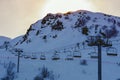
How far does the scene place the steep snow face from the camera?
387ft

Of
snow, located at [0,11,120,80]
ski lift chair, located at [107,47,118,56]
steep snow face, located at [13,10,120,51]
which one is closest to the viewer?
ski lift chair, located at [107,47,118,56]

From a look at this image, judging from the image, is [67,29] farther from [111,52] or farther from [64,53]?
[111,52]

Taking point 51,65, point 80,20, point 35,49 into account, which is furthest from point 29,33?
point 51,65

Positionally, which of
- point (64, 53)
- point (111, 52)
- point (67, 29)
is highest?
point (67, 29)

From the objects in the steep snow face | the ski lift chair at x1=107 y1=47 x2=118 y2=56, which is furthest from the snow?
the ski lift chair at x1=107 y1=47 x2=118 y2=56

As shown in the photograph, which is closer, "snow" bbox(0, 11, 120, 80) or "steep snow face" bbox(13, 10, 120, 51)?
"snow" bbox(0, 11, 120, 80)

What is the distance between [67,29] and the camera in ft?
422

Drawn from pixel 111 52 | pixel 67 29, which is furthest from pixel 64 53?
pixel 67 29

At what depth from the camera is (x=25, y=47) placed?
12419 cm

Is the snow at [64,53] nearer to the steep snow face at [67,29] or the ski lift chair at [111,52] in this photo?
the steep snow face at [67,29]

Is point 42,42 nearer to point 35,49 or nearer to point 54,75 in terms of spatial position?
point 35,49

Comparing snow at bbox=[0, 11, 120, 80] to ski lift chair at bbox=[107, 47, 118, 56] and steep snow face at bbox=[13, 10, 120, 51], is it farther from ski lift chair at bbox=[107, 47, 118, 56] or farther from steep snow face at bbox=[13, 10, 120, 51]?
ski lift chair at bbox=[107, 47, 118, 56]

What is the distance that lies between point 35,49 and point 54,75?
214 ft

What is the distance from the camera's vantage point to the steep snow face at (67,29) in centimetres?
11811
